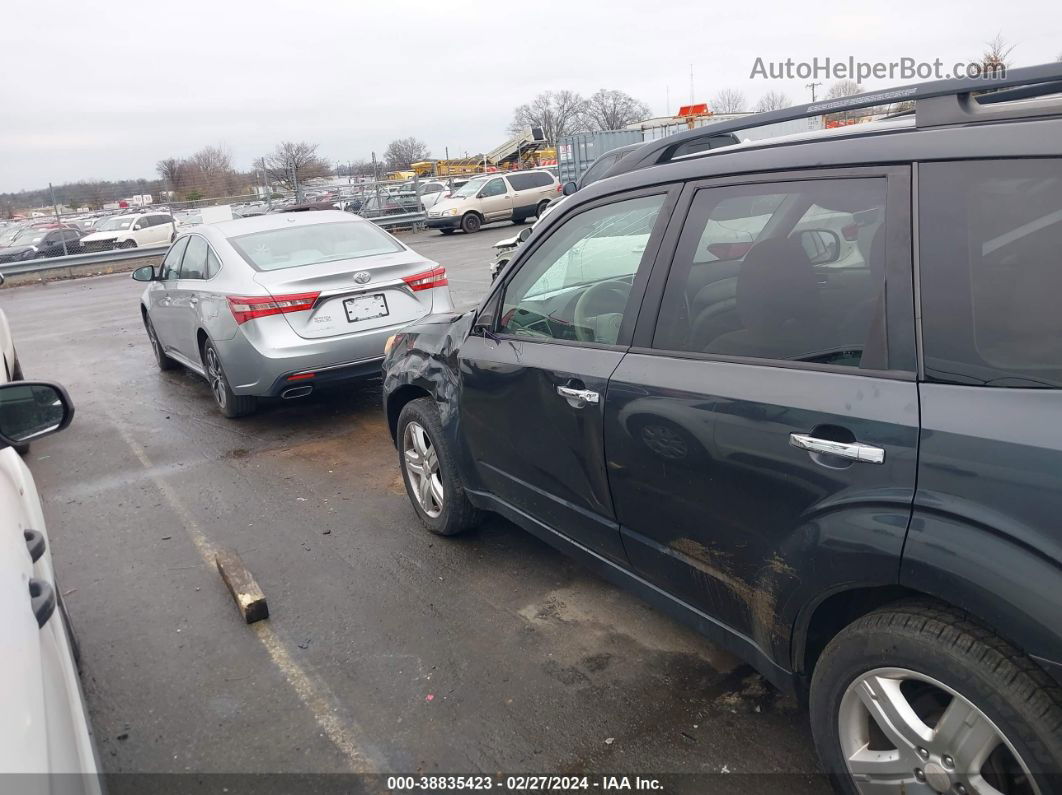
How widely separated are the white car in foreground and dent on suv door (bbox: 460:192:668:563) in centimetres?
160

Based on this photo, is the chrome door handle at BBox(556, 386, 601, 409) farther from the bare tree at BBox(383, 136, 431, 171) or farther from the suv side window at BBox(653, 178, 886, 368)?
the bare tree at BBox(383, 136, 431, 171)

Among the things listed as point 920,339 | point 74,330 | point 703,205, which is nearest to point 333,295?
point 703,205

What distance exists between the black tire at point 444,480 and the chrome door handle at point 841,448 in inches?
86.9

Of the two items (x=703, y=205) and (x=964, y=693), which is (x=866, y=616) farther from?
(x=703, y=205)

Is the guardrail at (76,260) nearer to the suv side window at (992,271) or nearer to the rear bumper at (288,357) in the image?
the rear bumper at (288,357)

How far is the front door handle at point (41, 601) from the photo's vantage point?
1985 mm

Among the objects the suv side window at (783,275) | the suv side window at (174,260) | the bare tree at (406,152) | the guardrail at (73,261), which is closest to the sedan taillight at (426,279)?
the suv side window at (174,260)

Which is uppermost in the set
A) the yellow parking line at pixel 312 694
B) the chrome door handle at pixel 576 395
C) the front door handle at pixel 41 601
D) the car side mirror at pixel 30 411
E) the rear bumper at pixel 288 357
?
the car side mirror at pixel 30 411

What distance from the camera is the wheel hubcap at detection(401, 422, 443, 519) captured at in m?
4.33

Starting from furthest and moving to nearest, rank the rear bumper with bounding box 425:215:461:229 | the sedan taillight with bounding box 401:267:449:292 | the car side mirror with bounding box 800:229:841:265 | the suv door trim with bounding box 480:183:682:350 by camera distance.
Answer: the rear bumper with bounding box 425:215:461:229 < the sedan taillight with bounding box 401:267:449:292 < the suv door trim with bounding box 480:183:682:350 < the car side mirror with bounding box 800:229:841:265

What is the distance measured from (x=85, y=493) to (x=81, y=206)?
1029 inches

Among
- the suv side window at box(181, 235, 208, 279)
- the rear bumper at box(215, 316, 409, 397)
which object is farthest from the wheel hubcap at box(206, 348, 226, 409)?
the suv side window at box(181, 235, 208, 279)

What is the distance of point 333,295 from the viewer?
6.26 metres

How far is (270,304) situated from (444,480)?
271 cm
